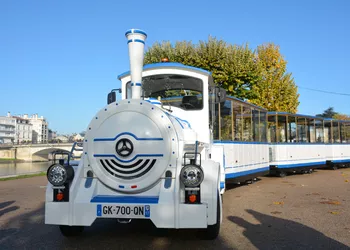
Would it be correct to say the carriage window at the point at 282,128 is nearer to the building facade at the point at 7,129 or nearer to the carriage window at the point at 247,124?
the carriage window at the point at 247,124

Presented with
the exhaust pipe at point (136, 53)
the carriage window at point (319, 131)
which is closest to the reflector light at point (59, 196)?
the exhaust pipe at point (136, 53)

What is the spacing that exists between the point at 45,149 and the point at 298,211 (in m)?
81.8

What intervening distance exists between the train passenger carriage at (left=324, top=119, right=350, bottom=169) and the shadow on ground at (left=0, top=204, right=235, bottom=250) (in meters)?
16.1

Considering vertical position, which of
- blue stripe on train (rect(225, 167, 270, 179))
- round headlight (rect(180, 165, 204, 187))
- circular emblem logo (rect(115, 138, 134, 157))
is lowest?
blue stripe on train (rect(225, 167, 270, 179))

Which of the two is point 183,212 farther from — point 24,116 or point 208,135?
point 24,116

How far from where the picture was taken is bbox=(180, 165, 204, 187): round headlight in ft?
13.9

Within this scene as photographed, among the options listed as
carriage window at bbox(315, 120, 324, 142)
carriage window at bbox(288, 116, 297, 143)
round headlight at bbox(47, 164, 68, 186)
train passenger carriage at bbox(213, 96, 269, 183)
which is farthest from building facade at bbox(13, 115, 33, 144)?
round headlight at bbox(47, 164, 68, 186)

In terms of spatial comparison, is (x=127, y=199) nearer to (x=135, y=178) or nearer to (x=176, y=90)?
(x=135, y=178)

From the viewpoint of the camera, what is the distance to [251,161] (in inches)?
459

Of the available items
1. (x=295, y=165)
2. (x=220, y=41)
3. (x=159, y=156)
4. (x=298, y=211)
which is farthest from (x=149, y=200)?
(x=220, y=41)

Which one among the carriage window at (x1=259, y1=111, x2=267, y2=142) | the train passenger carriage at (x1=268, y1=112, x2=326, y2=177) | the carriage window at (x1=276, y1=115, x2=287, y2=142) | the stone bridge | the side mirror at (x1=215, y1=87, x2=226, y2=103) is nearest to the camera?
the side mirror at (x1=215, y1=87, x2=226, y2=103)

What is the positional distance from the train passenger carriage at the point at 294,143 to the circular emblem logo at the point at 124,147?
1197cm

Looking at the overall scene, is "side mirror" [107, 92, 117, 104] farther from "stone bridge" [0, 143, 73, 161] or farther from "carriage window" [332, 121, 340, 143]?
"stone bridge" [0, 143, 73, 161]

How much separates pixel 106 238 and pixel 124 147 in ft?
5.01
